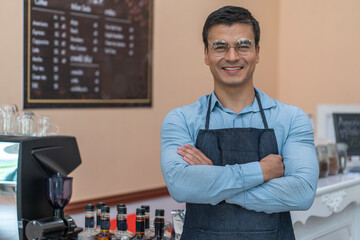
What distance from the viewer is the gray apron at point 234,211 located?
5.28 ft

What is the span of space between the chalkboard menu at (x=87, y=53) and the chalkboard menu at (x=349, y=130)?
52.4 inches

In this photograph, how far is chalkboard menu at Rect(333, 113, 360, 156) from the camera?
140 inches

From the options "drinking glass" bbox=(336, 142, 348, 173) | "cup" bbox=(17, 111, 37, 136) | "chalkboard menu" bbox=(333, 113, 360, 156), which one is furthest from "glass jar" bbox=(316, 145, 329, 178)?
"cup" bbox=(17, 111, 37, 136)

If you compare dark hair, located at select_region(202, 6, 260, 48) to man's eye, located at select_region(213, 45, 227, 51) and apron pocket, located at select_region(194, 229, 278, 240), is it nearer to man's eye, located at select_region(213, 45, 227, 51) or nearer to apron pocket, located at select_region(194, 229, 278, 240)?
man's eye, located at select_region(213, 45, 227, 51)

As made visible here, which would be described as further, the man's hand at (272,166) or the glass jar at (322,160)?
the glass jar at (322,160)

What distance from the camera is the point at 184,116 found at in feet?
5.73

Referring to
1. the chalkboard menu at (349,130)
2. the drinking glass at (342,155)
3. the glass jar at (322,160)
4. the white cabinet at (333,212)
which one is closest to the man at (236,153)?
the white cabinet at (333,212)

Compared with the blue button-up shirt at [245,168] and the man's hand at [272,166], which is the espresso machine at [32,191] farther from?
the man's hand at [272,166]

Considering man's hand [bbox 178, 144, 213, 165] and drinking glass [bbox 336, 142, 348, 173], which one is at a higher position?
man's hand [bbox 178, 144, 213, 165]

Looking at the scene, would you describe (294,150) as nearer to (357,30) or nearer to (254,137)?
(254,137)

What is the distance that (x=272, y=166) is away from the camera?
161 centimetres

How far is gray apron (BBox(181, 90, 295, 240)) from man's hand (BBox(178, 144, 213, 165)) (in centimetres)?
5

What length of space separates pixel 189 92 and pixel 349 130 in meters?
1.21

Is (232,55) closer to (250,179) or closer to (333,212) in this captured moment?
(250,179)
